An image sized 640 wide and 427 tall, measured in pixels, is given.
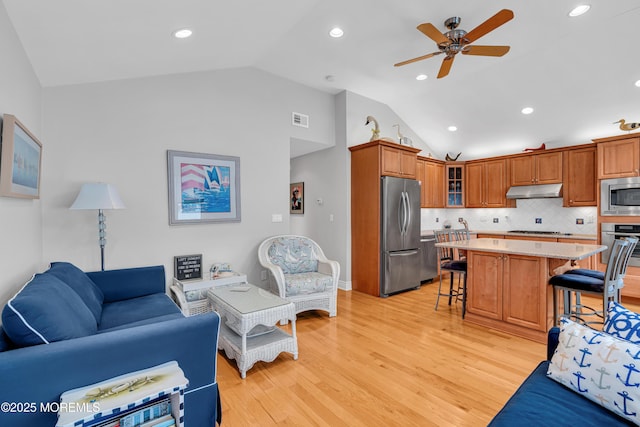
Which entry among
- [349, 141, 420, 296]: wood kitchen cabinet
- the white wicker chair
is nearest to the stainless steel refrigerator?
[349, 141, 420, 296]: wood kitchen cabinet

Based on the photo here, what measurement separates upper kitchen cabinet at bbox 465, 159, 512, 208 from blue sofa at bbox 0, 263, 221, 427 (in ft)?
18.9

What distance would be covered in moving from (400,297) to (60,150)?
4.37m

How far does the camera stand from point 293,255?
4.00 meters

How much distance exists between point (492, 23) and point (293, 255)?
3.12 metres

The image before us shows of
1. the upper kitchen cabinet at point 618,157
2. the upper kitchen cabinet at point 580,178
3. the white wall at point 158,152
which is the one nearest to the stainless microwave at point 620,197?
the upper kitchen cabinet at point 618,157

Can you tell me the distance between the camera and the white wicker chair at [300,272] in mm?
3473

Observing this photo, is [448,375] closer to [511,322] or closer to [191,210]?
[511,322]

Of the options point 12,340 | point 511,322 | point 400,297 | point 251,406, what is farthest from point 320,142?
point 12,340

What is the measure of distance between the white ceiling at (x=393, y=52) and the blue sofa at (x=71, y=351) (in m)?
1.68

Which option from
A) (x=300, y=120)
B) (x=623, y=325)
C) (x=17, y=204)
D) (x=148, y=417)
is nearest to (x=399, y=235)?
(x=300, y=120)

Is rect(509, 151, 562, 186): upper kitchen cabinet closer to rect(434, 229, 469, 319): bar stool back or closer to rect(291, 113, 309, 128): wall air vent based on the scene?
rect(434, 229, 469, 319): bar stool back

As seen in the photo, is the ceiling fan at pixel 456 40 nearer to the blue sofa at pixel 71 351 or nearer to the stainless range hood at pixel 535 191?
the blue sofa at pixel 71 351

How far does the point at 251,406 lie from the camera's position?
6.70ft

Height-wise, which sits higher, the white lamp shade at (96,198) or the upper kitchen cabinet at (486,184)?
the upper kitchen cabinet at (486,184)
